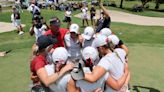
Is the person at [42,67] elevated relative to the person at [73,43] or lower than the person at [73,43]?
elevated

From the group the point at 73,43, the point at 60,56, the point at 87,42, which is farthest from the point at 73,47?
the point at 60,56

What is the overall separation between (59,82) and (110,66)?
838 millimetres

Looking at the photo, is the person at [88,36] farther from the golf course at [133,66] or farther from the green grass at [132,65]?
the green grass at [132,65]

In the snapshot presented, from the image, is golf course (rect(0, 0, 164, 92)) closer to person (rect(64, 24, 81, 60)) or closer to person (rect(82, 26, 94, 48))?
person (rect(64, 24, 81, 60))

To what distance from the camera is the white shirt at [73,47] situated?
9.52 metres

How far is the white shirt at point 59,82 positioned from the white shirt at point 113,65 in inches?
22.6

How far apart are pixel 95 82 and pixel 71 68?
410 millimetres

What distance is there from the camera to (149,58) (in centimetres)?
1488

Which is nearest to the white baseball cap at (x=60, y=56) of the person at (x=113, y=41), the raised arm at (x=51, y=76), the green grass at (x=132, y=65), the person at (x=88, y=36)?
the raised arm at (x=51, y=76)

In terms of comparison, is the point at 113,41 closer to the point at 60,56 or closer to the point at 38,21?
the point at 60,56

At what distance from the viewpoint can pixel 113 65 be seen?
605 centimetres

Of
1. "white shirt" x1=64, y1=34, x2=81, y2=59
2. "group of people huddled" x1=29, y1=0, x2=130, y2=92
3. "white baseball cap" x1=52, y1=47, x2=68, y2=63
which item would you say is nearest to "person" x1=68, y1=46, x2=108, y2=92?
"group of people huddled" x1=29, y1=0, x2=130, y2=92

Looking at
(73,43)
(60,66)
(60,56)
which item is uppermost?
(60,56)

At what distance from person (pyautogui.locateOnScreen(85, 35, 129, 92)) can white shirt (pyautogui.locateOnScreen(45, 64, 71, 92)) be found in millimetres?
394
